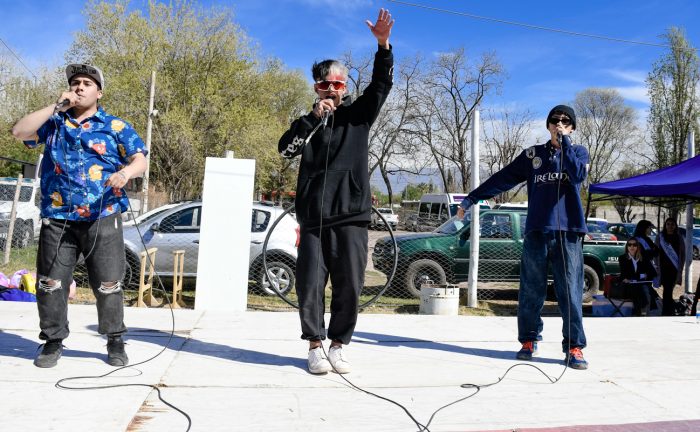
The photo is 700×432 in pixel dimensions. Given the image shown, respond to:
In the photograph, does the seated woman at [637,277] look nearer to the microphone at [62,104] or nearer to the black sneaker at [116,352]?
the black sneaker at [116,352]

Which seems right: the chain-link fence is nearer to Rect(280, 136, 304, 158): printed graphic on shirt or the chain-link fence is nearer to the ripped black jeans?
the ripped black jeans

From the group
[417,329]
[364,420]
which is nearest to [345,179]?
[364,420]

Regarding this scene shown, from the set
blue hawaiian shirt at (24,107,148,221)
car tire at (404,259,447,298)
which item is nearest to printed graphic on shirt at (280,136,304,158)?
blue hawaiian shirt at (24,107,148,221)

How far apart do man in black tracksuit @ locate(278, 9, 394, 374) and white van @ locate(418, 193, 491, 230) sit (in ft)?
69.7

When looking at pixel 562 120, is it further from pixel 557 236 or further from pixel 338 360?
pixel 338 360

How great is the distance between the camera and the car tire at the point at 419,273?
9211 millimetres

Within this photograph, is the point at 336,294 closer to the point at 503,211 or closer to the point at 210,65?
the point at 503,211

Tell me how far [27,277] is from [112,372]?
424 centimetres

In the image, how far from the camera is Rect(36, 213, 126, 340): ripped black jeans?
3.30m

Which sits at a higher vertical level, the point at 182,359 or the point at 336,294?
the point at 336,294

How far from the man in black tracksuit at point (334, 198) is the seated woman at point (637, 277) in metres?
5.75

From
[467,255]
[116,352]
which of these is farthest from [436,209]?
[116,352]

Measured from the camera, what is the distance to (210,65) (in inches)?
1080

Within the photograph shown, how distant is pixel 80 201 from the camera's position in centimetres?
327
